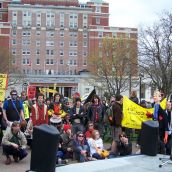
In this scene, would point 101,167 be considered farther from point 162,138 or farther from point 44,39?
point 44,39

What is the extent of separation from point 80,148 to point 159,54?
28.6 metres

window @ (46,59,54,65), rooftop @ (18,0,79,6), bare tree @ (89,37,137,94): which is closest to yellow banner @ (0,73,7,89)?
bare tree @ (89,37,137,94)

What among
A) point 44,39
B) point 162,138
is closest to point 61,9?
point 44,39

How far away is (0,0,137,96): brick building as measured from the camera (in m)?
117

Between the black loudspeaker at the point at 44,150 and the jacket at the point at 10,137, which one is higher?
the black loudspeaker at the point at 44,150

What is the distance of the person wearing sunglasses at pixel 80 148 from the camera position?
12.2m

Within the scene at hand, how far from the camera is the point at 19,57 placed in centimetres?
11631

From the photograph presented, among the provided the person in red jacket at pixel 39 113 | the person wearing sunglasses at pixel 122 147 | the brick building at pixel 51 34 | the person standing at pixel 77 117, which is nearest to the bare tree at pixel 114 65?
the person standing at pixel 77 117

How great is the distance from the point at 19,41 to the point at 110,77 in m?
56.5

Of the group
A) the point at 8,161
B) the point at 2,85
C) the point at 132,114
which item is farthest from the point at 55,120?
the point at 8,161

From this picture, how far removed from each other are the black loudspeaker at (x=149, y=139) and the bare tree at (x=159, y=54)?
3163 centimetres

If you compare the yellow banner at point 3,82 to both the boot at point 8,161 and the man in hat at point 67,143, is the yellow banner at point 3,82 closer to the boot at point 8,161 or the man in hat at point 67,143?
the man in hat at point 67,143

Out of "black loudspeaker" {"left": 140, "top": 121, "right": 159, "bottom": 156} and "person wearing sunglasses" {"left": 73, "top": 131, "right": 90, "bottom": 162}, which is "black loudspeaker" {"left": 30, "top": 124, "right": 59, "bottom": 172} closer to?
"black loudspeaker" {"left": 140, "top": 121, "right": 159, "bottom": 156}

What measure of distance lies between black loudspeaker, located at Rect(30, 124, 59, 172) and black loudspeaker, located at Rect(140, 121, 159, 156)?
1171 millimetres
